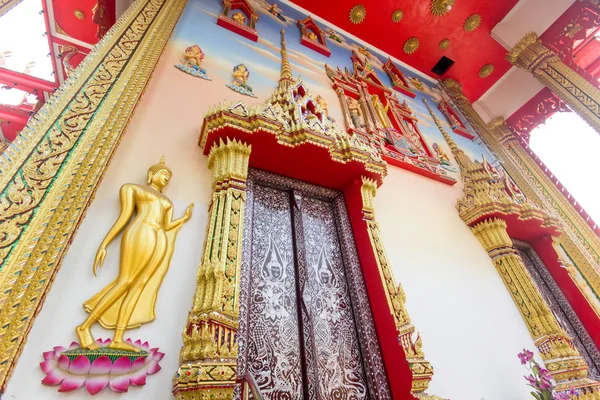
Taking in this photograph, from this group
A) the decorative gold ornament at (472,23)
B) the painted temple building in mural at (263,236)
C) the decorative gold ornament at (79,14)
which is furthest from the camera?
the decorative gold ornament at (472,23)

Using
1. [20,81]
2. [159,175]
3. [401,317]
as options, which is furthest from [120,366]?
[20,81]

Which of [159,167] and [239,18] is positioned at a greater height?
[239,18]

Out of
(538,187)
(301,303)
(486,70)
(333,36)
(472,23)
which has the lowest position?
(301,303)

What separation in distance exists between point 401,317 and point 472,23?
7095 millimetres

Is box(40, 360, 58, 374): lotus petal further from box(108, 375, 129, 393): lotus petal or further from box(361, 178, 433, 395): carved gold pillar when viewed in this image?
box(361, 178, 433, 395): carved gold pillar

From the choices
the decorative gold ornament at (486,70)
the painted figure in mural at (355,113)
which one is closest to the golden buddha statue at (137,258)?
the painted figure in mural at (355,113)

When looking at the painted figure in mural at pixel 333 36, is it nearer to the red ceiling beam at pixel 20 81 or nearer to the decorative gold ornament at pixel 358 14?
the decorative gold ornament at pixel 358 14

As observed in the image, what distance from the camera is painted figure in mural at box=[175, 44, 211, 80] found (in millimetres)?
3094

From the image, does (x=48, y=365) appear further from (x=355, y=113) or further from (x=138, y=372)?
(x=355, y=113)

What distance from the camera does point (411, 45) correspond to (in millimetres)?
7016

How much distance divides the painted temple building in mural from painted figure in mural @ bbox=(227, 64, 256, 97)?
41mm

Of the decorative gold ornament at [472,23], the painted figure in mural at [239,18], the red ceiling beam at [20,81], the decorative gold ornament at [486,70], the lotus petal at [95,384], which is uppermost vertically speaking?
the decorative gold ornament at [472,23]

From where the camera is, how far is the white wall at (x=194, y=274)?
1.47m

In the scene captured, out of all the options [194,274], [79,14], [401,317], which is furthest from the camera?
[79,14]
